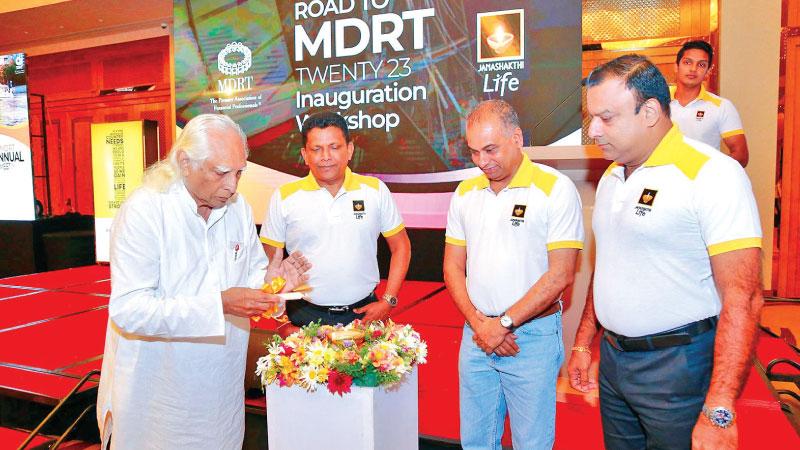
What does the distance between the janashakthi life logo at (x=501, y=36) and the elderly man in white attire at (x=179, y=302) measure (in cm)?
374

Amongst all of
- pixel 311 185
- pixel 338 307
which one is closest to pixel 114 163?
pixel 311 185

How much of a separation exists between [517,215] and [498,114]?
0.37 m

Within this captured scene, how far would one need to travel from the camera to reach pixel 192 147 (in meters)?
1.72

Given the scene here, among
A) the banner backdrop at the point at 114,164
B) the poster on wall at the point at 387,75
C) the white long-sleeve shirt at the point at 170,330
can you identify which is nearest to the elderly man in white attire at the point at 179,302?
the white long-sleeve shirt at the point at 170,330

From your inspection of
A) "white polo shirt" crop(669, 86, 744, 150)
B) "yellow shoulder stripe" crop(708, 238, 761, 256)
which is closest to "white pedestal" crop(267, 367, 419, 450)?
"yellow shoulder stripe" crop(708, 238, 761, 256)

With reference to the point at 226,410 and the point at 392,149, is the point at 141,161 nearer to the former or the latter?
the point at 392,149

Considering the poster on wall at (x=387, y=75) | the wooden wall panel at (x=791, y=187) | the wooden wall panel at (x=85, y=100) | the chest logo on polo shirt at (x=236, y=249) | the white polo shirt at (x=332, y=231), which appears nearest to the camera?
the chest logo on polo shirt at (x=236, y=249)

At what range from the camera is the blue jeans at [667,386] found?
1571 millimetres

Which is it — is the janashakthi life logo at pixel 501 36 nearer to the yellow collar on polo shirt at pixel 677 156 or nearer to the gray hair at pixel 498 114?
the gray hair at pixel 498 114

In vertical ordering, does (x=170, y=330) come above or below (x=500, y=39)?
below

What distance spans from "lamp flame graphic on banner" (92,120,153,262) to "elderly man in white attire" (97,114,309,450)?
6.88 m

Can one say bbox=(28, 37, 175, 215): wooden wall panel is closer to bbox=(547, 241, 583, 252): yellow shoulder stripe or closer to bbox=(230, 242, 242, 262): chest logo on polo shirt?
bbox=(230, 242, 242, 262): chest logo on polo shirt

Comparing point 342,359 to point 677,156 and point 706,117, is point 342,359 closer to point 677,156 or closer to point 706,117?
point 677,156

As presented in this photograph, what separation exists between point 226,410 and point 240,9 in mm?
5337
